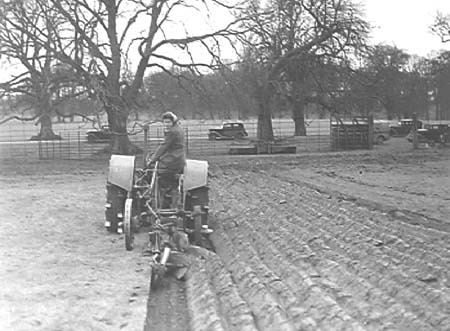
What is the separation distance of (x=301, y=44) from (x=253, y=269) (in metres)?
29.7

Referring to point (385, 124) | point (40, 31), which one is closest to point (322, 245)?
point (40, 31)

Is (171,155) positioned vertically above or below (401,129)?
above

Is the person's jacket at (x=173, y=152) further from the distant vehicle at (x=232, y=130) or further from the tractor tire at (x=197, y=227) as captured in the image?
the distant vehicle at (x=232, y=130)

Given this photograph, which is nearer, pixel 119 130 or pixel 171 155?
pixel 171 155

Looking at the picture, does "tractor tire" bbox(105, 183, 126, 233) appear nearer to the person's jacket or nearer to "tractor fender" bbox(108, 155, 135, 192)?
"tractor fender" bbox(108, 155, 135, 192)

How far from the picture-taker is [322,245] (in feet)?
30.9

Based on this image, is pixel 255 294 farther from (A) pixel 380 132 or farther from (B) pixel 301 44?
(A) pixel 380 132

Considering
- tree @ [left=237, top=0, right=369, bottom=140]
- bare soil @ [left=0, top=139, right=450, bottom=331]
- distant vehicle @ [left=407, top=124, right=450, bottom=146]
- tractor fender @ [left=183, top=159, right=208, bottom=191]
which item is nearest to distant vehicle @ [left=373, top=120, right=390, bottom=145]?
distant vehicle @ [left=407, top=124, right=450, bottom=146]

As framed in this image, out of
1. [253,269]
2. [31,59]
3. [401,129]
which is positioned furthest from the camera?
[401,129]

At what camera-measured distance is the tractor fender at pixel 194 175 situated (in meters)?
10.2

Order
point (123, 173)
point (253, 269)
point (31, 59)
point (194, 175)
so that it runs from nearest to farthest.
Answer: point (253, 269)
point (194, 175)
point (123, 173)
point (31, 59)

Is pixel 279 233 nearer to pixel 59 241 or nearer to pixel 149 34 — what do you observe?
pixel 59 241

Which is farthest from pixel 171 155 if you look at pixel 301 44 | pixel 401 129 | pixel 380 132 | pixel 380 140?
pixel 401 129

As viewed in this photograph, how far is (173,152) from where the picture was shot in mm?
10102
